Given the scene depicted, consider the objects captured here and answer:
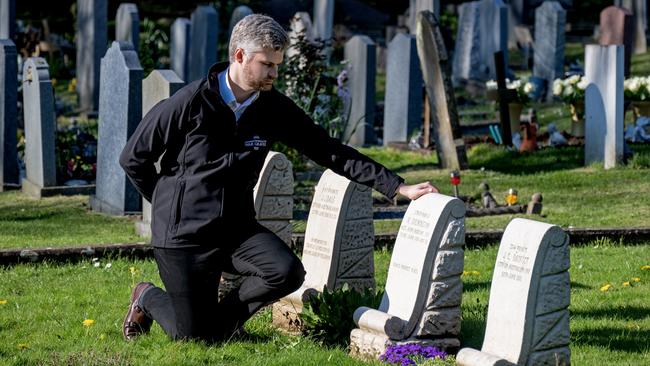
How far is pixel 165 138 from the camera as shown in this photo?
5977mm

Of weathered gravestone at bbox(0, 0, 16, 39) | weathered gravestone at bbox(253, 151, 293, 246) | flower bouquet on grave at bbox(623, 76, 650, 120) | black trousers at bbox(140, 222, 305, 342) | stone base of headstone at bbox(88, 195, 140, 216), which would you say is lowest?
stone base of headstone at bbox(88, 195, 140, 216)

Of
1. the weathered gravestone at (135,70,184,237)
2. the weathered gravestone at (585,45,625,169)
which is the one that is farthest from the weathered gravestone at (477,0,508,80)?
the weathered gravestone at (135,70,184,237)

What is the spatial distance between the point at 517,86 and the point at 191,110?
1034 cm

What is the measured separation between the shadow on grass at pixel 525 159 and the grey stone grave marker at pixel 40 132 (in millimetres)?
4290

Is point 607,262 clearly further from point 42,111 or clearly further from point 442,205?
point 42,111

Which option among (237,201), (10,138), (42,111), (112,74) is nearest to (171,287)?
(237,201)

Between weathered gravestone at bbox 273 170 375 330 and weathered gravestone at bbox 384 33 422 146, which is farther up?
weathered gravestone at bbox 384 33 422 146

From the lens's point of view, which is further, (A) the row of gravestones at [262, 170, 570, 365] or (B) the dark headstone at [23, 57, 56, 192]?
(B) the dark headstone at [23, 57, 56, 192]

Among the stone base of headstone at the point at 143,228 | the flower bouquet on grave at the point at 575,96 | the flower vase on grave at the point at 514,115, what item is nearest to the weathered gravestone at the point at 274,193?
the stone base of headstone at the point at 143,228

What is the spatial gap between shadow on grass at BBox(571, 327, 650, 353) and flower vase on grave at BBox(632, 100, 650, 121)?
8.81 m

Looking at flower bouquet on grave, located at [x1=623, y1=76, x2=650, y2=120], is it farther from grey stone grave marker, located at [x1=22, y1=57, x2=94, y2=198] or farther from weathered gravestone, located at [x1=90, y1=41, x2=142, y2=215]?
grey stone grave marker, located at [x1=22, y1=57, x2=94, y2=198]

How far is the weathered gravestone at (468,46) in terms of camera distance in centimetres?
2195

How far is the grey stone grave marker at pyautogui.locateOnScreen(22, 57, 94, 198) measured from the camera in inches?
494

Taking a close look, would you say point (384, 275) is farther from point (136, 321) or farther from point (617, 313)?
point (136, 321)
